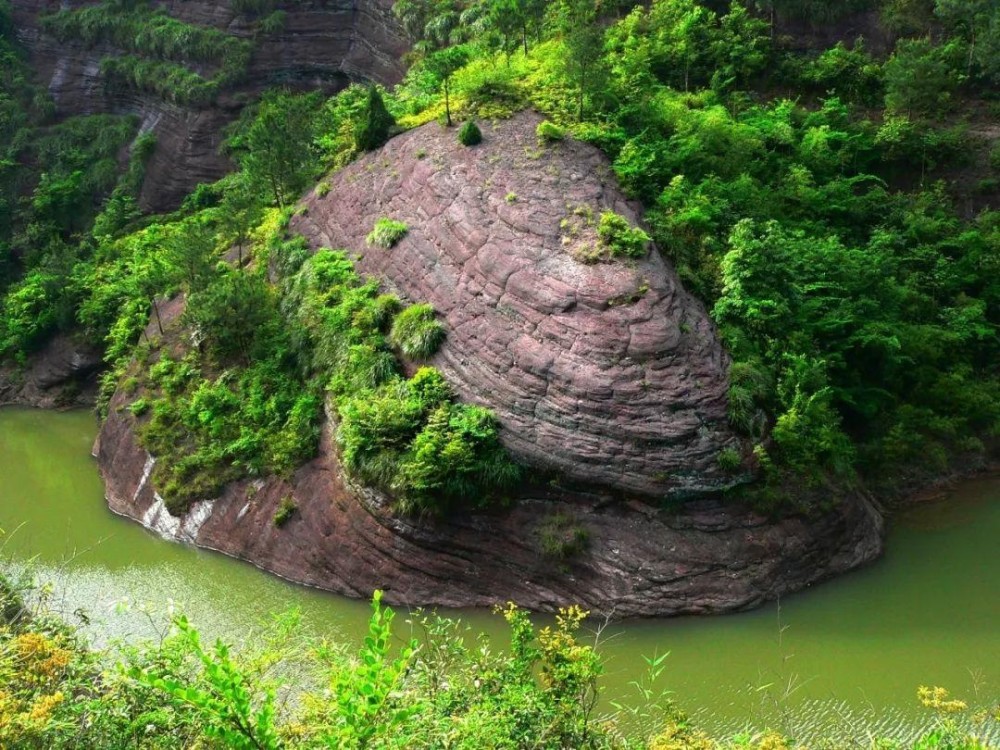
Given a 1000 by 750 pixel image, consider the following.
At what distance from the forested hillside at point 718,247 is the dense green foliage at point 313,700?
22.9ft

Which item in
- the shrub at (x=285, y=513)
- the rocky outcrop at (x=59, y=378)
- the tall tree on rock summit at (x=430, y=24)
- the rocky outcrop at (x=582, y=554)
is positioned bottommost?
the rocky outcrop at (x=59, y=378)

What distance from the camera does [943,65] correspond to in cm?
2564

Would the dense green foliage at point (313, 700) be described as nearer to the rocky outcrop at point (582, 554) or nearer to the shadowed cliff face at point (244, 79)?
the rocky outcrop at point (582, 554)

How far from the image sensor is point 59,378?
30859mm

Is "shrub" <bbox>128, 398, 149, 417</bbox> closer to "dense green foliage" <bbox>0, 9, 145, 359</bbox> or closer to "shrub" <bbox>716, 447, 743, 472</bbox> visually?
"dense green foliage" <bbox>0, 9, 145, 359</bbox>

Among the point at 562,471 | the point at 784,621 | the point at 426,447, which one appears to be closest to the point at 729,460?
the point at 784,621

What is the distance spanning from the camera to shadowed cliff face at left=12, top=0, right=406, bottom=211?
3944cm

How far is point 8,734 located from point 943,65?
2846cm

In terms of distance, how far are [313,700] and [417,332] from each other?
A: 36.9ft

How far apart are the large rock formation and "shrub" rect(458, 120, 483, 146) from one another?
217 centimetres

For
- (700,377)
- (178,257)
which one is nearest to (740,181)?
(700,377)

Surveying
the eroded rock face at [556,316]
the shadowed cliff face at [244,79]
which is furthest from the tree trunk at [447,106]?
the shadowed cliff face at [244,79]

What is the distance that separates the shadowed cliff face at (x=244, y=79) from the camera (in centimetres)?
3944

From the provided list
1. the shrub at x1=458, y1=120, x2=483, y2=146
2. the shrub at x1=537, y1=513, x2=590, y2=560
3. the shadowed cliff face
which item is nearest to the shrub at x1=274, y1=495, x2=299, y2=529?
the shrub at x1=537, y1=513, x2=590, y2=560
